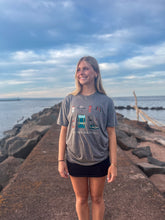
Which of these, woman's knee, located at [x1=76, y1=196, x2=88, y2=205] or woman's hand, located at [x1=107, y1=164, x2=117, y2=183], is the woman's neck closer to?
woman's hand, located at [x1=107, y1=164, x2=117, y2=183]

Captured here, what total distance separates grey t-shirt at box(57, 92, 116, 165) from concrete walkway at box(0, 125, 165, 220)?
101 centimetres

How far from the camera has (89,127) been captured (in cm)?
187

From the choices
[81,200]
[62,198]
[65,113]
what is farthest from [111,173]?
[62,198]

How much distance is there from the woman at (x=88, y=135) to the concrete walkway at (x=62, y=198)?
574mm

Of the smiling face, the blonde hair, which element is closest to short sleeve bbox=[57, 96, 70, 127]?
the blonde hair

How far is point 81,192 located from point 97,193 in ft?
0.55

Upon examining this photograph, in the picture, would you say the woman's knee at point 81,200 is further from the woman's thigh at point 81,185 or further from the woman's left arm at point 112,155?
→ the woman's left arm at point 112,155

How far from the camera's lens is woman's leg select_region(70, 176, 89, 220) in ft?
6.47

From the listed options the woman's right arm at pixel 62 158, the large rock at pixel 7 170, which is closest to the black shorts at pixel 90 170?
the woman's right arm at pixel 62 158

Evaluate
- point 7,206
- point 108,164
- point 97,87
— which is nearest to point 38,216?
point 7,206

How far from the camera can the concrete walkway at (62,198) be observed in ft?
7.93

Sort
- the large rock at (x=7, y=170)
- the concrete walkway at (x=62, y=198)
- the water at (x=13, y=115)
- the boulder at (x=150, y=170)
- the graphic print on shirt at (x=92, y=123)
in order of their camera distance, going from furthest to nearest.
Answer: the water at (x=13, y=115) < the large rock at (x=7, y=170) < the boulder at (x=150, y=170) < the concrete walkway at (x=62, y=198) < the graphic print on shirt at (x=92, y=123)

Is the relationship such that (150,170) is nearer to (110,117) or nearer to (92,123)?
(110,117)

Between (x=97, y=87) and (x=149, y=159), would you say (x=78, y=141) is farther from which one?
(x=149, y=159)
